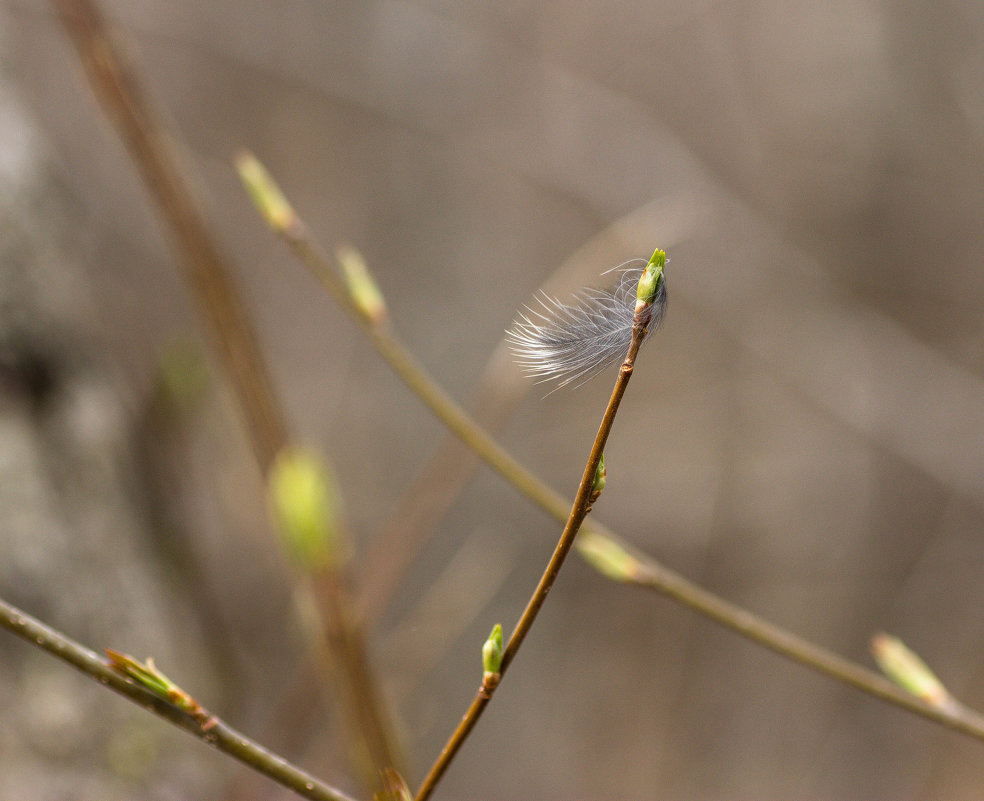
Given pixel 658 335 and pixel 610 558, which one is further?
pixel 658 335

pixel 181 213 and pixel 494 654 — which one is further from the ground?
pixel 181 213

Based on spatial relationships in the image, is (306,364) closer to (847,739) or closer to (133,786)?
(133,786)

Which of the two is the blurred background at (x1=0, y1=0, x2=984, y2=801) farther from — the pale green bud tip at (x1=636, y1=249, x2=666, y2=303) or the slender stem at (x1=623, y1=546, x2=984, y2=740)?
the pale green bud tip at (x1=636, y1=249, x2=666, y2=303)

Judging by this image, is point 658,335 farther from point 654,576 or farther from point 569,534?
point 569,534

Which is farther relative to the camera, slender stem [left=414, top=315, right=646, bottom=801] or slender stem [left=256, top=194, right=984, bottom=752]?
slender stem [left=256, top=194, right=984, bottom=752]

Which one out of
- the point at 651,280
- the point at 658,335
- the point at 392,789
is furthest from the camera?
the point at 658,335

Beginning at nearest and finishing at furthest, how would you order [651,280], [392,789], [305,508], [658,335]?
[651,280] < [392,789] < [305,508] < [658,335]

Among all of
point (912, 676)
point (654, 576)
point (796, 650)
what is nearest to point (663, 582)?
point (654, 576)

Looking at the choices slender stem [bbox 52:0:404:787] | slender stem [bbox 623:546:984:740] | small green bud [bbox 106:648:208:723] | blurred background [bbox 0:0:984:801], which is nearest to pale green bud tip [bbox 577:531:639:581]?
slender stem [bbox 623:546:984:740]
